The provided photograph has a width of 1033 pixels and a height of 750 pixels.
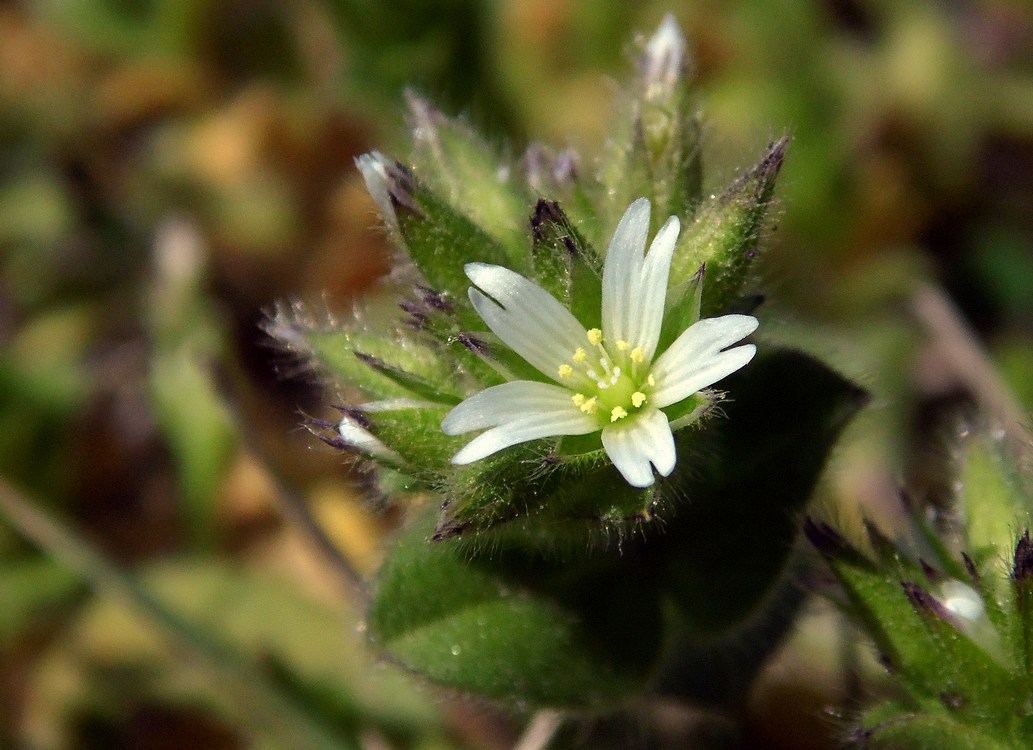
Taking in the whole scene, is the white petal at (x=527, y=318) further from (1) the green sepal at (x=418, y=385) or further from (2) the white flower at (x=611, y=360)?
(1) the green sepal at (x=418, y=385)

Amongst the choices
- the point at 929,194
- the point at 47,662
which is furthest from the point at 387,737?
the point at 929,194

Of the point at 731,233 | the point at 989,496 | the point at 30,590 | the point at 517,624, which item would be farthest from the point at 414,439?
the point at 30,590

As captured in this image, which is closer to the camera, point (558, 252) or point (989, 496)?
point (558, 252)

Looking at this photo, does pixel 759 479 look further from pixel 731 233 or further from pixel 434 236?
pixel 434 236

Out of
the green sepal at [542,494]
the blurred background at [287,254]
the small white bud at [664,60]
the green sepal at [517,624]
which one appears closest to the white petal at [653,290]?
the green sepal at [542,494]

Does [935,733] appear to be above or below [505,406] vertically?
below

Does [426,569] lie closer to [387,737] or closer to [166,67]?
[387,737]

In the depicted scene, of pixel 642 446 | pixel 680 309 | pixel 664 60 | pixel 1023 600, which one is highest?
pixel 664 60
